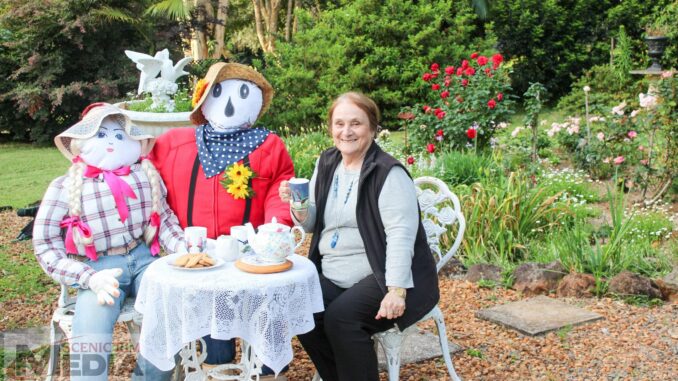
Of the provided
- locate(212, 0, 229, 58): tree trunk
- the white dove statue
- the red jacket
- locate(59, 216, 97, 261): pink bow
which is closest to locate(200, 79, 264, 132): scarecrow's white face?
the red jacket

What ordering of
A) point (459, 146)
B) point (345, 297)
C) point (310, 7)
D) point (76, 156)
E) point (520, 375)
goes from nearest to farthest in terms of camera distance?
point (345, 297) → point (76, 156) → point (520, 375) → point (459, 146) → point (310, 7)

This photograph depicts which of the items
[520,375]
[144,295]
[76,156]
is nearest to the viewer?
[144,295]

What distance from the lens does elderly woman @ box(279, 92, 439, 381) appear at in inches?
108

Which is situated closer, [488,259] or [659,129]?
[488,259]

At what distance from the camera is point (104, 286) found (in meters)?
2.76

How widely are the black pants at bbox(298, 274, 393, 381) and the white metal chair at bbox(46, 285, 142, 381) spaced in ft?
2.63

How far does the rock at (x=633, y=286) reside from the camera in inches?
163

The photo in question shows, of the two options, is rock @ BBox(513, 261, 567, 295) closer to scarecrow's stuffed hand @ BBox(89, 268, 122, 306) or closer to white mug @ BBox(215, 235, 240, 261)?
white mug @ BBox(215, 235, 240, 261)

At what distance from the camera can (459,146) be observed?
6.79 metres

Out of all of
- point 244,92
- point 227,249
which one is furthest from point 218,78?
point 227,249

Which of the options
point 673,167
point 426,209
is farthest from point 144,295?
point 673,167

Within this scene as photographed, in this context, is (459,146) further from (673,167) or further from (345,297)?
(345,297)

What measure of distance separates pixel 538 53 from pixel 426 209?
1265 centimetres

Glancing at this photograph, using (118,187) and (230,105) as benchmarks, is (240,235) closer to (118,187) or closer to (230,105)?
(118,187)
